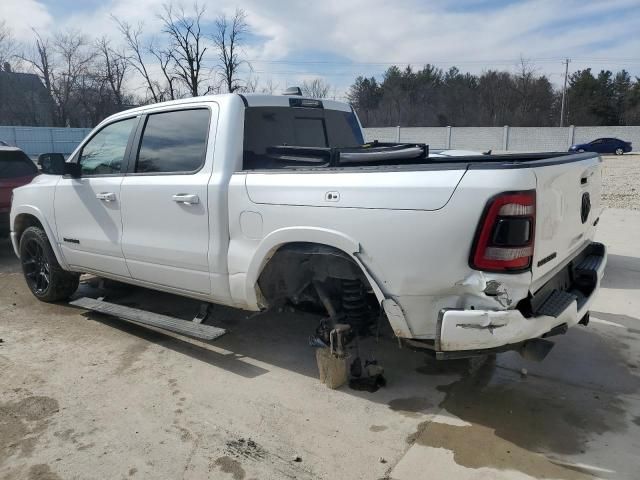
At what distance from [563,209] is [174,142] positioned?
2916mm

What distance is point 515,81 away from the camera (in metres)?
69.6

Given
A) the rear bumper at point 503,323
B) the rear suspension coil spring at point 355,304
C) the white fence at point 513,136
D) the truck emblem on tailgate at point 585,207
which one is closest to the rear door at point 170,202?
the rear suspension coil spring at point 355,304

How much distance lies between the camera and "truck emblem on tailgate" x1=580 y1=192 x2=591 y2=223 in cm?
344

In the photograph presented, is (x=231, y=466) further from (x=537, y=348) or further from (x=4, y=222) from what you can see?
(x=4, y=222)

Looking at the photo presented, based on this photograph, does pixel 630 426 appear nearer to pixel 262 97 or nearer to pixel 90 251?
pixel 262 97

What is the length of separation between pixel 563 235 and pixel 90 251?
4062 mm

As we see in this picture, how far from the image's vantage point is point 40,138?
36.1 meters

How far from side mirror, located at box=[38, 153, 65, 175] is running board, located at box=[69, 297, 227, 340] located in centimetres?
128

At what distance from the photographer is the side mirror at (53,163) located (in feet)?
16.0

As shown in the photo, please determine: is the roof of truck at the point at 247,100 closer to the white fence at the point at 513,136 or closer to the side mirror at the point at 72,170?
the side mirror at the point at 72,170

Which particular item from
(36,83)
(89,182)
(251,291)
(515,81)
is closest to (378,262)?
(251,291)

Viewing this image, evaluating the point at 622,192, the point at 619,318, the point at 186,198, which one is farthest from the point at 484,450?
the point at 622,192

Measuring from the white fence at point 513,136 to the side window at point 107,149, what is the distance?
3802 cm

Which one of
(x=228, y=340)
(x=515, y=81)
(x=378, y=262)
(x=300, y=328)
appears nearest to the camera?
(x=378, y=262)
